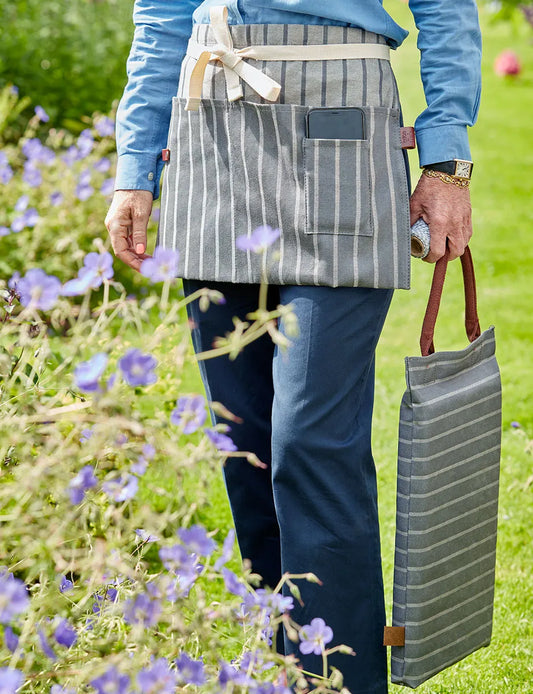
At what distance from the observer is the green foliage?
535cm

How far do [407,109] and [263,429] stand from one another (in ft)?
24.9

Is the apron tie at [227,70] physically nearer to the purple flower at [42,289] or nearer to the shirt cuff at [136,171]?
the shirt cuff at [136,171]

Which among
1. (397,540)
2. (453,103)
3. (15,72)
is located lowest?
(397,540)

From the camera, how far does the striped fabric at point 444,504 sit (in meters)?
1.74

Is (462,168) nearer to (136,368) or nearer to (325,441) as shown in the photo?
(325,441)

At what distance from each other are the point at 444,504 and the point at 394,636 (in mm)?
261

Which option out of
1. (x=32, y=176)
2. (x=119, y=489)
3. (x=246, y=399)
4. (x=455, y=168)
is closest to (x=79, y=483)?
(x=119, y=489)

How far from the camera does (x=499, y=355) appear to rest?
171 inches

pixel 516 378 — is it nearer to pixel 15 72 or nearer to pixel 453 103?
pixel 453 103

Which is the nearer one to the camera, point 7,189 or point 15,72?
point 7,189

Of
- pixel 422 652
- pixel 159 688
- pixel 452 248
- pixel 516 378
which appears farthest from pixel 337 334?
pixel 516 378

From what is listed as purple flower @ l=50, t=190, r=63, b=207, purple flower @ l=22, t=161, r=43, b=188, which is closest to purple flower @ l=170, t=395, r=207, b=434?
purple flower @ l=22, t=161, r=43, b=188

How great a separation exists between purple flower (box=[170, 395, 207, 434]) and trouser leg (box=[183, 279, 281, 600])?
2.25ft

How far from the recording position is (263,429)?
1.90 metres
